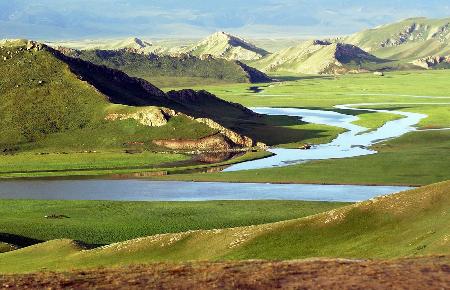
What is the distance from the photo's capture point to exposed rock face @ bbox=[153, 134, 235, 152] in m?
134

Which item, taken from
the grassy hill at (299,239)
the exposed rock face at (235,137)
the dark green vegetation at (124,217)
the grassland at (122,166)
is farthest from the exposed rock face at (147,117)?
the grassy hill at (299,239)

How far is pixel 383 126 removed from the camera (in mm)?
168250

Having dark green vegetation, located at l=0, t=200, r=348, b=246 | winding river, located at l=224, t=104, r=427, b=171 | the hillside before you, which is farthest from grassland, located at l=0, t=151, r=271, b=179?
dark green vegetation, located at l=0, t=200, r=348, b=246

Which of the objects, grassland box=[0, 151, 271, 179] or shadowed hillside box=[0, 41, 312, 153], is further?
shadowed hillside box=[0, 41, 312, 153]

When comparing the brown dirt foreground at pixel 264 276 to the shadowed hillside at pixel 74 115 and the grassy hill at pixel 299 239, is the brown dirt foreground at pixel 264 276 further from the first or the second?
the shadowed hillside at pixel 74 115

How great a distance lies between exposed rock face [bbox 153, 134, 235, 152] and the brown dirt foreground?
99521mm

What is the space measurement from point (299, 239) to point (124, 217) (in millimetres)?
27781

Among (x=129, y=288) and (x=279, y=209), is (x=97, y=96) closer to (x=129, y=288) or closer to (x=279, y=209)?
(x=279, y=209)

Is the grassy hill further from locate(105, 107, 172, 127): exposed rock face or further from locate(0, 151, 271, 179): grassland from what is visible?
locate(105, 107, 172, 127): exposed rock face

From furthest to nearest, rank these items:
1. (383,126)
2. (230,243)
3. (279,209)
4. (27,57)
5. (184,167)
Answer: (383,126) < (27,57) < (184,167) < (279,209) < (230,243)

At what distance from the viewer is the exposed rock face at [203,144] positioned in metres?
134

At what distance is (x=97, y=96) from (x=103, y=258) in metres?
100.0

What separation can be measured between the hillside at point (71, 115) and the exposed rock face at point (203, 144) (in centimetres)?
21

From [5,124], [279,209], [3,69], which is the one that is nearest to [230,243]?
[279,209]
